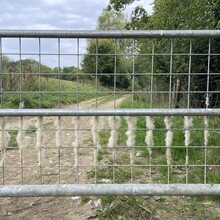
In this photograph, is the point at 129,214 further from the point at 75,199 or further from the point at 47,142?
Result: the point at 47,142

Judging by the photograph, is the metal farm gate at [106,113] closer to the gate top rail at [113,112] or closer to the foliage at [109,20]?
the gate top rail at [113,112]

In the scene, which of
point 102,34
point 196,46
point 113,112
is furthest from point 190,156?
point 196,46

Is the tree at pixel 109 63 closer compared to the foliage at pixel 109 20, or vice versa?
the tree at pixel 109 63

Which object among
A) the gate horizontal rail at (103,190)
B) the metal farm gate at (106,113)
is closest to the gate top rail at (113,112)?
the metal farm gate at (106,113)

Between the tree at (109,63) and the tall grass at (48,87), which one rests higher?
the tree at (109,63)

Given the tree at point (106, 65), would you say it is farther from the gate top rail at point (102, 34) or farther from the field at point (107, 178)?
the gate top rail at point (102, 34)

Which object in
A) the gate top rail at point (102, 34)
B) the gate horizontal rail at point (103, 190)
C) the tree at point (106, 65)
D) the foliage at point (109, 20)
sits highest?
the foliage at point (109, 20)

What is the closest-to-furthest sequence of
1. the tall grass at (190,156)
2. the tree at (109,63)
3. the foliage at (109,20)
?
the tree at (109,63) < the tall grass at (190,156) < the foliage at (109,20)

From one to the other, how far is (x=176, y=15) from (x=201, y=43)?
1.79 metres

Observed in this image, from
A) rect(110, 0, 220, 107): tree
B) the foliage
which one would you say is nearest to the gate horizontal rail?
rect(110, 0, 220, 107): tree

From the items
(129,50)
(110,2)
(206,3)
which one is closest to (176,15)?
(206,3)

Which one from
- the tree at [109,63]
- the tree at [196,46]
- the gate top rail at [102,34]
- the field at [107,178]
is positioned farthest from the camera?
the tree at [196,46]

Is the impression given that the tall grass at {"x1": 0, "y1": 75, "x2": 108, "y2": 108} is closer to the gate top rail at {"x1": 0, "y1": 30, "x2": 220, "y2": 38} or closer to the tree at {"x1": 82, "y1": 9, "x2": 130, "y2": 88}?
the tree at {"x1": 82, "y1": 9, "x2": 130, "y2": 88}

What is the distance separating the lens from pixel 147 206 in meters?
2.70
